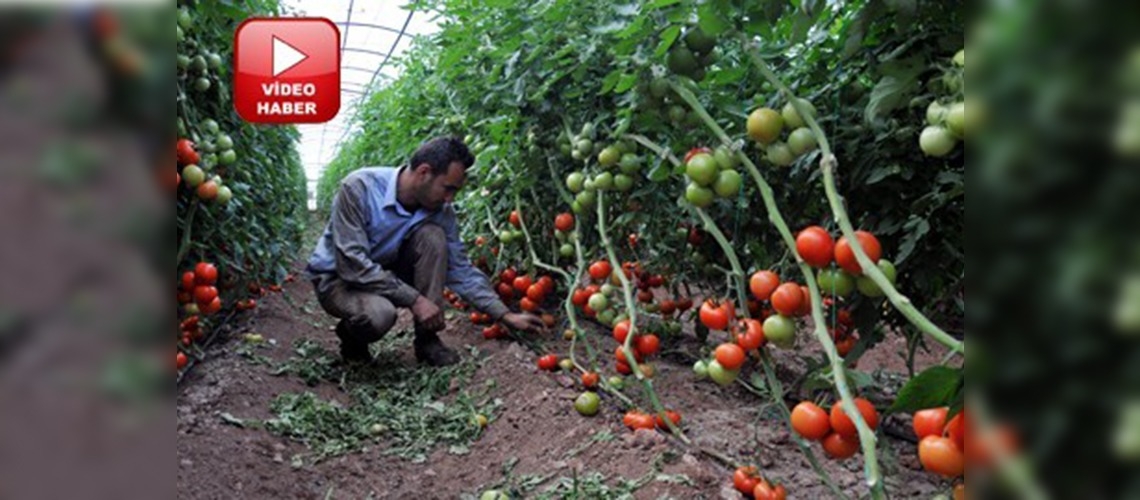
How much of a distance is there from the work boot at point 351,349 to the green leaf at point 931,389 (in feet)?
8.70

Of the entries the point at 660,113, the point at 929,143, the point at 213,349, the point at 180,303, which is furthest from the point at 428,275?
the point at 929,143

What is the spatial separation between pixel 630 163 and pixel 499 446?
0.84m

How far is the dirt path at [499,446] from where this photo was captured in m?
1.70

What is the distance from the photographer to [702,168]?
135 cm

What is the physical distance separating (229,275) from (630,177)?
1384 mm

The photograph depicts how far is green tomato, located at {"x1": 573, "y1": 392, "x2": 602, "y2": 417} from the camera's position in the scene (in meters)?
2.12

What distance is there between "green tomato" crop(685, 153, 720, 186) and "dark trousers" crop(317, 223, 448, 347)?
180cm

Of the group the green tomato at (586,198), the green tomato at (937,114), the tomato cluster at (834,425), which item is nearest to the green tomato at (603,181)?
the green tomato at (586,198)

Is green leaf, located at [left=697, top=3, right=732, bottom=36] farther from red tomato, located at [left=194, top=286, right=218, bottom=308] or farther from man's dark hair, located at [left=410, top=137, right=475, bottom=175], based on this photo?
man's dark hair, located at [left=410, top=137, right=475, bottom=175]

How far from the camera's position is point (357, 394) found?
2.68 m

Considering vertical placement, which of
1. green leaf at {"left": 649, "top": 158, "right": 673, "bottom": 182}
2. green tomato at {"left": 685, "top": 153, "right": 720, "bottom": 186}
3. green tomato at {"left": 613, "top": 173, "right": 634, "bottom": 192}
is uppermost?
green tomato at {"left": 685, "top": 153, "right": 720, "bottom": 186}

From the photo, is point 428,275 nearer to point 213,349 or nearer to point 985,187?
point 213,349

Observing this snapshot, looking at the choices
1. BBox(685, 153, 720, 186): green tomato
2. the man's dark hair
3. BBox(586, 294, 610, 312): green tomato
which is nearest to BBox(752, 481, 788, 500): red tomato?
BBox(685, 153, 720, 186): green tomato

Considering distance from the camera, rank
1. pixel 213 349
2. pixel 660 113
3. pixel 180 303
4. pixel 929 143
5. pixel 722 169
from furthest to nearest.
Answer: pixel 213 349 → pixel 180 303 → pixel 660 113 → pixel 722 169 → pixel 929 143
